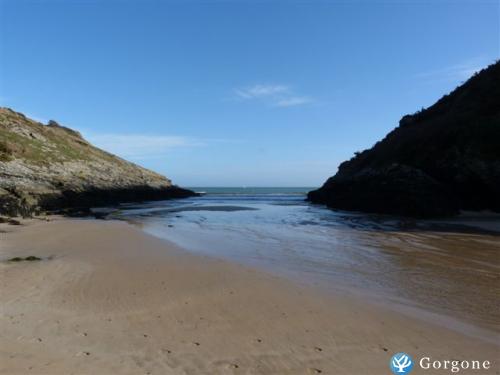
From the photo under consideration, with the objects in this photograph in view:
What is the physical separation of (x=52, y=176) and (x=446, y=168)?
3226 cm

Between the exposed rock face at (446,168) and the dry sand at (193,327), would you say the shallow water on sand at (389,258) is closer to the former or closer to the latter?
the dry sand at (193,327)

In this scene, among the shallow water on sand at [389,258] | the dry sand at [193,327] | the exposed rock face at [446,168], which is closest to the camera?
the dry sand at [193,327]

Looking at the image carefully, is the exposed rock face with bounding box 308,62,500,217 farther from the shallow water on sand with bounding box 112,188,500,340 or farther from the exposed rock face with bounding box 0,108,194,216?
the exposed rock face with bounding box 0,108,194,216

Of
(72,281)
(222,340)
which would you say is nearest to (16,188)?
(72,281)

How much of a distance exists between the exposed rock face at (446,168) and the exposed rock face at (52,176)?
23.3 metres

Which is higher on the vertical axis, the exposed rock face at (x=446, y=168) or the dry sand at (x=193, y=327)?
the exposed rock face at (x=446, y=168)

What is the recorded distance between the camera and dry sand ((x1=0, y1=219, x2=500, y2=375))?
3926 mm

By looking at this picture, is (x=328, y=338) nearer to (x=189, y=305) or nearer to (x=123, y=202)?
(x=189, y=305)

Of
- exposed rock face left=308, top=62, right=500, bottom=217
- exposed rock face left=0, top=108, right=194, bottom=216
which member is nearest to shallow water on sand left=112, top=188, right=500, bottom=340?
exposed rock face left=308, top=62, right=500, bottom=217

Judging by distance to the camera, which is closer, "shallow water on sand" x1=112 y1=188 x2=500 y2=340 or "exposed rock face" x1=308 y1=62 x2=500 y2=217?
"shallow water on sand" x1=112 y1=188 x2=500 y2=340

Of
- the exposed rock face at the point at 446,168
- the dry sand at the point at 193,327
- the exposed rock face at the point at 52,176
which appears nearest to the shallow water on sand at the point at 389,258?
the dry sand at the point at 193,327

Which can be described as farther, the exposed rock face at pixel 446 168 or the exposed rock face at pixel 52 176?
the exposed rock face at pixel 52 176

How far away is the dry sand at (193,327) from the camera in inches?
155

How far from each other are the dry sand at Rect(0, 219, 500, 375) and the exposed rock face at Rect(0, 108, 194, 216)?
641 inches
